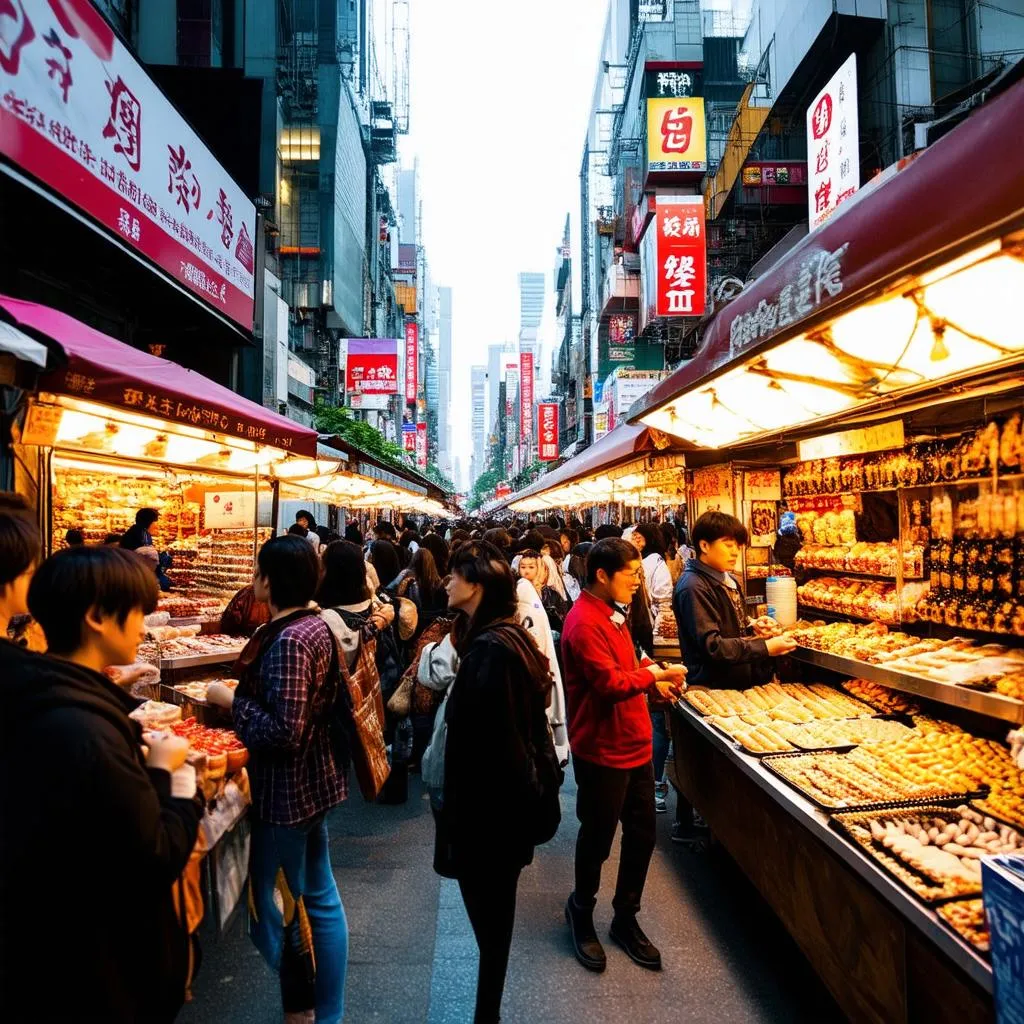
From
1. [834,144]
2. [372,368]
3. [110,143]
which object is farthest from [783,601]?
A: [372,368]

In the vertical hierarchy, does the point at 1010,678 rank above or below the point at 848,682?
above

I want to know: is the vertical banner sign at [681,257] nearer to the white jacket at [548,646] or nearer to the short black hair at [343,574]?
the white jacket at [548,646]

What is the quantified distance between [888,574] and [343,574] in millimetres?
3927

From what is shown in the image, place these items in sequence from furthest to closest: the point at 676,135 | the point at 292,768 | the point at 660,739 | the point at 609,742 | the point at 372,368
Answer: the point at 372,368 < the point at 676,135 < the point at 660,739 < the point at 609,742 < the point at 292,768

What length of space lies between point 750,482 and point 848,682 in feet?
6.58

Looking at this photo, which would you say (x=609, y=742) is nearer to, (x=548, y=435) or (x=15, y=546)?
(x=15, y=546)

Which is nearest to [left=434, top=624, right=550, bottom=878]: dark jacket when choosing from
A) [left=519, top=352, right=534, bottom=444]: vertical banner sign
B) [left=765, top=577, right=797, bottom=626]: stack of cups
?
[left=765, top=577, right=797, bottom=626]: stack of cups

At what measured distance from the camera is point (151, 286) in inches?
402

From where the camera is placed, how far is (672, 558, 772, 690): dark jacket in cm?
430

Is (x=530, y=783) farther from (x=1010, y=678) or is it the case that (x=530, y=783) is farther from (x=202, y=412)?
(x=202, y=412)

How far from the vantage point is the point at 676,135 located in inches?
1019

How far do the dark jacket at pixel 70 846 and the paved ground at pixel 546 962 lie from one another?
6.90 feet

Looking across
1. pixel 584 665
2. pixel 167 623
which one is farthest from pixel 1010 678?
pixel 167 623

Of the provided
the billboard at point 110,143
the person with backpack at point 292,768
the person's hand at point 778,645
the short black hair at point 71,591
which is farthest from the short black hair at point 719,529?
the billboard at point 110,143
